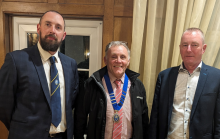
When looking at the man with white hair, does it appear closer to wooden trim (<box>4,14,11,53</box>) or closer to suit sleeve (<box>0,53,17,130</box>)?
suit sleeve (<box>0,53,17,130</box>)

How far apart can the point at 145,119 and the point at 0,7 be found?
7.03 feet

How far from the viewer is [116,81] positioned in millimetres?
1361

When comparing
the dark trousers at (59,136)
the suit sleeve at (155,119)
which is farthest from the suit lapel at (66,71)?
the suit sleeve at (155,119)

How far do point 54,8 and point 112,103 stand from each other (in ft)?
4.49

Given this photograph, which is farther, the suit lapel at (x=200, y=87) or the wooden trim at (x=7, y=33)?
the wooden trim at (x=7, y=33)

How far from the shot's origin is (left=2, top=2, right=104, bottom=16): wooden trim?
181 centimetres

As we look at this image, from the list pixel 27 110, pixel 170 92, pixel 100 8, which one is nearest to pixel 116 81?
pixel 170 92

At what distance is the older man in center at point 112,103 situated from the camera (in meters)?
1.27

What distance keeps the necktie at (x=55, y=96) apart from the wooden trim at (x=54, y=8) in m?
0.88

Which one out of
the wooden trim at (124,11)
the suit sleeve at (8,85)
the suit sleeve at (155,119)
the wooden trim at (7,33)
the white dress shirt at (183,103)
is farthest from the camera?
the wooden trim at (7,33)

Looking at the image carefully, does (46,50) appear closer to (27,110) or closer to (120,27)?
(27,110)

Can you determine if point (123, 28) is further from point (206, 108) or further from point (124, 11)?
point (206, 108)

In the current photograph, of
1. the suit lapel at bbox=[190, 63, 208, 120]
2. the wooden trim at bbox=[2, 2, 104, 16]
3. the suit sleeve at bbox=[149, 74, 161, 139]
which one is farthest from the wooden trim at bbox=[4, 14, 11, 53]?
the suit lapel at bbox=[190, 63, 208, 120]

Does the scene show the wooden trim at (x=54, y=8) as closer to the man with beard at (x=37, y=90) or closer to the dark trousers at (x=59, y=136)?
the man with beard at (x=37, y=90)
